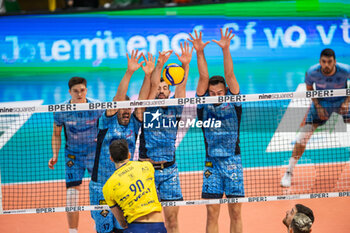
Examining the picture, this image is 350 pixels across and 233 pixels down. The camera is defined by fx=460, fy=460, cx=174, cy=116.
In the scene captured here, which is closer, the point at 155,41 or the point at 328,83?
the point at 328,83

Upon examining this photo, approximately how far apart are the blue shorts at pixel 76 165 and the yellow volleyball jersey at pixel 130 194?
2.88 m

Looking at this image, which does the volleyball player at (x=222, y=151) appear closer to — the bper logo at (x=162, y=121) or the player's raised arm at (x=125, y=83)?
the bper logo at (x=162, y=121)

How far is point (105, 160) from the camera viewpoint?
8.54m

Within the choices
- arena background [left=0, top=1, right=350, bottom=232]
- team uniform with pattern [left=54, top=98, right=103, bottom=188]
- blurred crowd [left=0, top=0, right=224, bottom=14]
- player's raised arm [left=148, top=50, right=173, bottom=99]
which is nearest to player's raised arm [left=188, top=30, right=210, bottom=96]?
player's raised arm [left=148, top=50, right=173, bottom=99]

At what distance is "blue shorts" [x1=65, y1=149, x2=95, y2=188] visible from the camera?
9188 millimetres

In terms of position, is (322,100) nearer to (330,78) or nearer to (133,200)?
(330,78)

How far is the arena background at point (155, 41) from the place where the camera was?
40.2 feet

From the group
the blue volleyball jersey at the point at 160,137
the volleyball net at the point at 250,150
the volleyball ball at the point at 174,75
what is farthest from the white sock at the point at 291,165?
the volleyball ball at the point at 174,75

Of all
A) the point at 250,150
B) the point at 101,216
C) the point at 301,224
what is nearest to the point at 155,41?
the point at 250,150

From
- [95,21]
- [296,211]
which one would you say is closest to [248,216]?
[296,211]

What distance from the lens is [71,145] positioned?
925cm

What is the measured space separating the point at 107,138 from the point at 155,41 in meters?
4.48

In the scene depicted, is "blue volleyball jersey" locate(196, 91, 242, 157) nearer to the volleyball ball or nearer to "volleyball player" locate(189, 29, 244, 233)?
"volleyball player" locate(189, 29, 244, 233)

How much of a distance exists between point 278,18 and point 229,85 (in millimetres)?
4583
